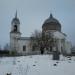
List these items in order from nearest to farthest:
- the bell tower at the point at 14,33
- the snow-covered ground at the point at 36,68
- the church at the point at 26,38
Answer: the snow-covered ground at the point at 36,68 → the church at the point at 26,38 → the bell tower at the point at 14,33

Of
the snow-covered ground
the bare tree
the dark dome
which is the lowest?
the snow-covered ground

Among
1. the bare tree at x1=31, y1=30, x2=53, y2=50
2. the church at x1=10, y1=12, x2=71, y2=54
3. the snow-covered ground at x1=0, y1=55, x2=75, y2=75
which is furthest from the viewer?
the church at x1=10, y1=12, x2=71, y2=54

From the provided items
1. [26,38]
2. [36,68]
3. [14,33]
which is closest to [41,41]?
[26,38]

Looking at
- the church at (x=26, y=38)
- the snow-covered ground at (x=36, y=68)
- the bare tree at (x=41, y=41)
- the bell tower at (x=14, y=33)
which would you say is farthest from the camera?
the bell tower at (x=14, y=33)

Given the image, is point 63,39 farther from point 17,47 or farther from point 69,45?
point 17,47

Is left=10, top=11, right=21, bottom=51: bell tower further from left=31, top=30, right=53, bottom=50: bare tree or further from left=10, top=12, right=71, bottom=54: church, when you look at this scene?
left=31, top=30, right=53, bottom=50: bare tree

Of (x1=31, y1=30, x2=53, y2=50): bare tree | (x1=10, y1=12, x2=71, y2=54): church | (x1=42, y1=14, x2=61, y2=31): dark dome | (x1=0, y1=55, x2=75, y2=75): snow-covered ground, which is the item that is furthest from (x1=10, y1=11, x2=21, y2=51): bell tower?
(x1=0, y1=55, x2=75, y2=75): snow-covered ground

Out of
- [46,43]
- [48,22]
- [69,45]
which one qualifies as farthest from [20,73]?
[69,45]

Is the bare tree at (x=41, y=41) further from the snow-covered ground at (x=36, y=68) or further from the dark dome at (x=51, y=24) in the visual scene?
the snow-covered ground at (x=36, y=68)

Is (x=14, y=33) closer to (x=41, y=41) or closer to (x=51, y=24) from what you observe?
(x=51, y=24)

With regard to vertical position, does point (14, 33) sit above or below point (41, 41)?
above

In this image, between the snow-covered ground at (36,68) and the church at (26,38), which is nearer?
the snow-covered ground at (36,68)

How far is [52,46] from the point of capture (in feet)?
151

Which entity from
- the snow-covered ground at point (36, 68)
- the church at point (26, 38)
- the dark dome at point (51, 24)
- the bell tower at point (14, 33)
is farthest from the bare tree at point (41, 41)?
the snow-covered ground at point (36, 68)
